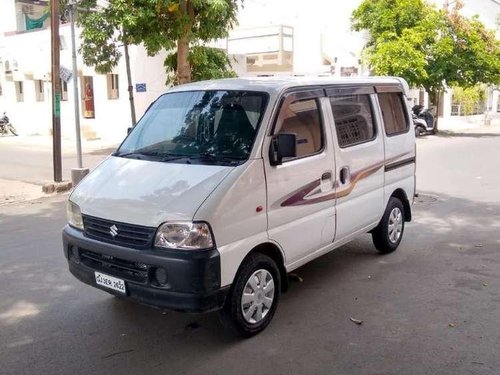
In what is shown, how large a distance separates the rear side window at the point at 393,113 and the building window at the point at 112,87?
1735 cm

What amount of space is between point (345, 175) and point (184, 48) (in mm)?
11170

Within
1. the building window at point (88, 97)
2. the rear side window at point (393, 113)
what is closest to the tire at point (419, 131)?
the building window at point (88, 97)

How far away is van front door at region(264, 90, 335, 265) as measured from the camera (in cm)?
421

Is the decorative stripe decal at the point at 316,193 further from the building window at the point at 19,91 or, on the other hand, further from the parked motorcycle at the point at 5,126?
the building window at the point at 19,91

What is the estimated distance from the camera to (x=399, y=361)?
3.72m

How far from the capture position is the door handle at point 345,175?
4.91 m

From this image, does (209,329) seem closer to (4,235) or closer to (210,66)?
(4,235)

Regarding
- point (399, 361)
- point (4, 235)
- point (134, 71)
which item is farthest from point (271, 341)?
point (134, 71)

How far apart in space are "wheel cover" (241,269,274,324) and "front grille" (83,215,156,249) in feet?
2.68

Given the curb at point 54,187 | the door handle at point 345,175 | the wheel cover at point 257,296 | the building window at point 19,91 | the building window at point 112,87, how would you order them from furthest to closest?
the building window at point 19,91, the building window at point 112,87, the curb at point 54,187, the door handle at point 345,175, the wheel cover at point 257,296

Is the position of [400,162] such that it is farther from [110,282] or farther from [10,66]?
[10,66]

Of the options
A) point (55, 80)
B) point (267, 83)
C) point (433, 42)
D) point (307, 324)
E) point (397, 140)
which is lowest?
point (307, 324)

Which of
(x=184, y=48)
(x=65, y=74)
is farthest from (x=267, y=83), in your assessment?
(x=184, y=48)

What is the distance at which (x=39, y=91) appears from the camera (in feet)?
83.4
